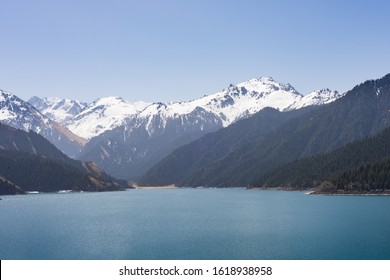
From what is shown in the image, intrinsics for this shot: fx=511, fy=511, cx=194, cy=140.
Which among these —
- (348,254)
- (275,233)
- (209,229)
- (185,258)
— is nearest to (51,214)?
(209,229)

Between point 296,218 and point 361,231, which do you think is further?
point 296,218

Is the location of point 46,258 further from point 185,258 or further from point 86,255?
point 185,258

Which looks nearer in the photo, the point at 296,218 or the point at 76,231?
the point at 76,231

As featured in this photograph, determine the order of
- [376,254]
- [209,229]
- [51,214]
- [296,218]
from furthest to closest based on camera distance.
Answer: [51,214] < [296,218] < [209,229] < [376,254]

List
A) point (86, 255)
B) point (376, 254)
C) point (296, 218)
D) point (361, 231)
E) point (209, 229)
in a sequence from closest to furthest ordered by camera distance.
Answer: point (376, 254)
point (86, 255)
point (361, 231)
point (209, 229)
point (296, 218)
